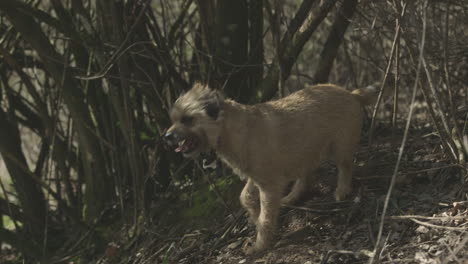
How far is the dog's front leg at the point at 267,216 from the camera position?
5027 millimetres

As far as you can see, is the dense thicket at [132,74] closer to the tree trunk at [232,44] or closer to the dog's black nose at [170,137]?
the tree trunk at [232,44]

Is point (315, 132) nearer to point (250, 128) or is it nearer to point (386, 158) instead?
point (250, 128)

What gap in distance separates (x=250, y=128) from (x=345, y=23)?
2131 millimetres

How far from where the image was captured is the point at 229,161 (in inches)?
198

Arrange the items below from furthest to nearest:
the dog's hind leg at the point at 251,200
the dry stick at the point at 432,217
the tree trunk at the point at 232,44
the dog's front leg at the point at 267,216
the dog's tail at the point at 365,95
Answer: the tree trunk at the point at 232,44, the dog's tail at the point at 365,95, the dog's hind leg at the point at 251,200, the dog's front leg at the point at 267,216, the dry stick at the point at 432,217

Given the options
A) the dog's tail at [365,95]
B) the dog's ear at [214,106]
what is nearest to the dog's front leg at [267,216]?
the dog's ear at [214,106]

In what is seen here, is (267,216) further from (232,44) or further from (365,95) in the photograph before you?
(232,44)

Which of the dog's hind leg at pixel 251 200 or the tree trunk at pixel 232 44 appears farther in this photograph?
the tree trunk at pixel 232 44

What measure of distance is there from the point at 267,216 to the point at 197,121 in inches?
42.0

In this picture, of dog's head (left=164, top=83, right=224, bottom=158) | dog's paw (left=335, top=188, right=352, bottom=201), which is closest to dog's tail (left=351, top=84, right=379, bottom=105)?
dog's paw (left=335, top=188, right=352, bottom=201)

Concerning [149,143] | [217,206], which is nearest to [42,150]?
Result: [149,143]

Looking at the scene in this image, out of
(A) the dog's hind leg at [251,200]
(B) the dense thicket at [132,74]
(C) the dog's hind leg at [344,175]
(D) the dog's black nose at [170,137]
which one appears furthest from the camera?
(B) the dense thicket at [132,74]

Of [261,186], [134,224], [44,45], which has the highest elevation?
[44,45]

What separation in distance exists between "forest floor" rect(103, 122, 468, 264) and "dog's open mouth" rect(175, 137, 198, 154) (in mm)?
1183
